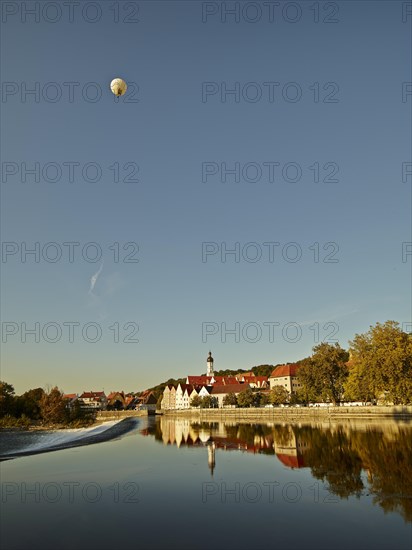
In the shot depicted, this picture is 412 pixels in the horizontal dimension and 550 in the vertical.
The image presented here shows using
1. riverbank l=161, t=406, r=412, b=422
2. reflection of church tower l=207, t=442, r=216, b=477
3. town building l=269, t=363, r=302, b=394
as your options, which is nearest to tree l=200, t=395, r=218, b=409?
riverbank l=161, t=406, r=412, b=422

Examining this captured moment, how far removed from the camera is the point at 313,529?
1474cm

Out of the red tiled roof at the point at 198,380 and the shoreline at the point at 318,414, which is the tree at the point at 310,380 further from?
the red tiled roof at the point at 198,380

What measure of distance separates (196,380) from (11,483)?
15666 cm

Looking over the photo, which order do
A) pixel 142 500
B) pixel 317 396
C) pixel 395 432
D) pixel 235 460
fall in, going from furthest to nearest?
pixel 317 396, pixel 395 432, pixel 235 460, pixel 142 500

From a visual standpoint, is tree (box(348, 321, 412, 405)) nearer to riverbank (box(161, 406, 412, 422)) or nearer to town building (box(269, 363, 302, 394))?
riverbank (box(161, 406, 412, 422))

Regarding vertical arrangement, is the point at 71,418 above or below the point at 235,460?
below

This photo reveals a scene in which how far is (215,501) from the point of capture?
1938 cm

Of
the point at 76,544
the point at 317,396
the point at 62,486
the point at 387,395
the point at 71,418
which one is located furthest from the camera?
the point at 71,418

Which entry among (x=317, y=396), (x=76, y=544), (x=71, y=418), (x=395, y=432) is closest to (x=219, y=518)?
(x=76, y=544)

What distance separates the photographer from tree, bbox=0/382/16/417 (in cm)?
8978

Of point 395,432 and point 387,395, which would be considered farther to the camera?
point 387,395

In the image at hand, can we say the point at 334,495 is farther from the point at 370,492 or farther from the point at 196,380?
the point at 196,380

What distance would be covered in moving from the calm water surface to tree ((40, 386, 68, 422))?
56955 mm

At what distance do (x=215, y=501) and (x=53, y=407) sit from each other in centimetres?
7755
